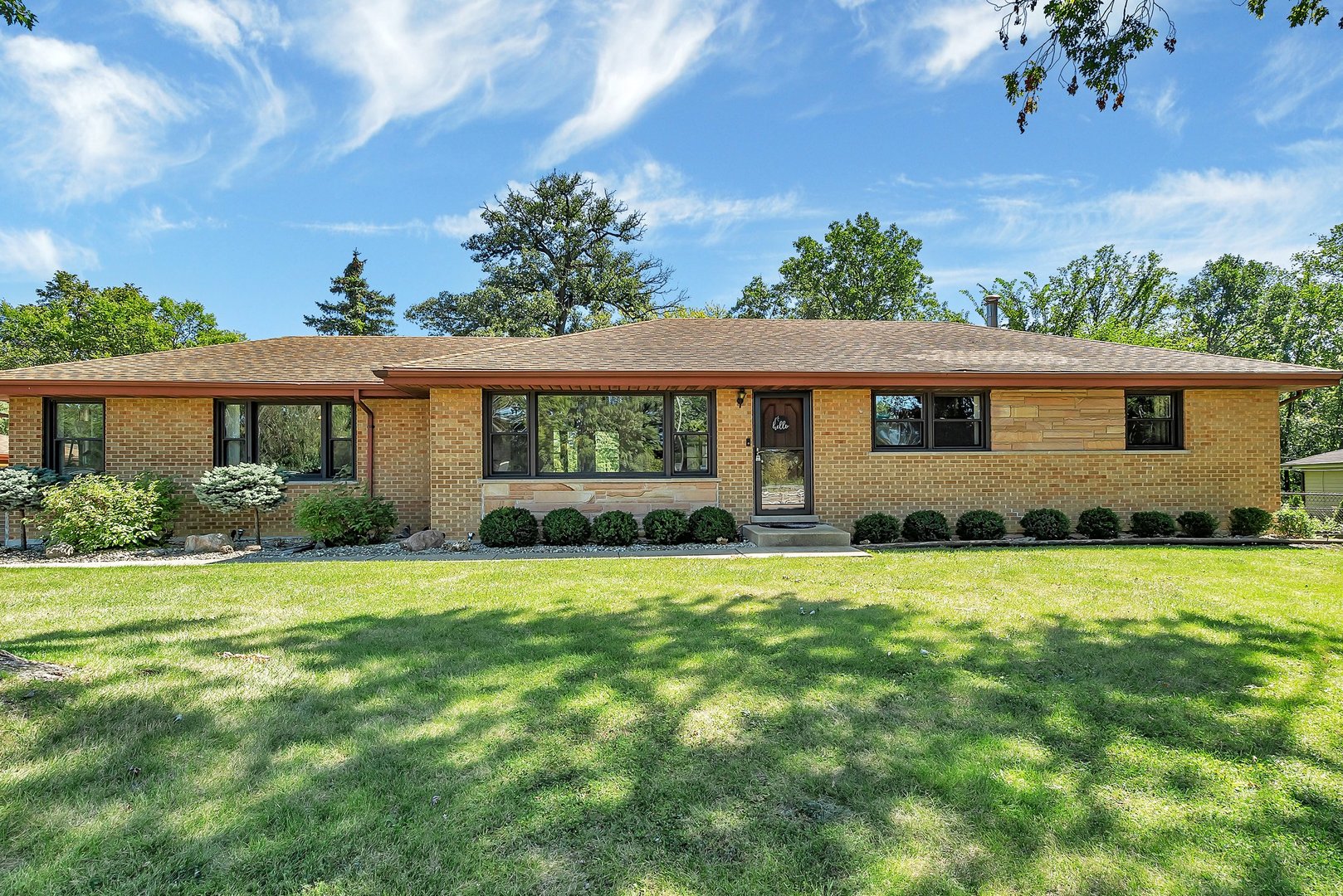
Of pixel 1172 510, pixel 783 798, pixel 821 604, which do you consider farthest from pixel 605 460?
pixel 1172 510

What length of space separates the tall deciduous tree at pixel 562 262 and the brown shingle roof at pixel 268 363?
15.2m

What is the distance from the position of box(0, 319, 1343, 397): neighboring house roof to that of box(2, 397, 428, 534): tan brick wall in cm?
52

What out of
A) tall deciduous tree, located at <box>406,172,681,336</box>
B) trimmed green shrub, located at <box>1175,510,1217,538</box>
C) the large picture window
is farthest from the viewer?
tall deciduous tree, located at <box>406,172,681,336</box>

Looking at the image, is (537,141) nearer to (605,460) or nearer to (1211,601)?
(605,460)

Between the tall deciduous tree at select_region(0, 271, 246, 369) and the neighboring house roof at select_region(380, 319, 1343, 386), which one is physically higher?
the tall deciduous tree at select_region(0, 271, 246, 369)

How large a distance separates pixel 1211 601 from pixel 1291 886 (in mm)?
4682

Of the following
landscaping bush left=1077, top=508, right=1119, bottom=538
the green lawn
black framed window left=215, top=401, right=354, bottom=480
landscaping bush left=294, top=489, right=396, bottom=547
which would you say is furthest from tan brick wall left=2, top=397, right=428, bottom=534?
landscaping bush left=1077, top=508, right=1119, bottom=538

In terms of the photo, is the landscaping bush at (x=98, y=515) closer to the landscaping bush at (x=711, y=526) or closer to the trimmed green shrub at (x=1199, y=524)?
the landscaping bush at (x=711, y=526)

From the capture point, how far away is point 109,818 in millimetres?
2266

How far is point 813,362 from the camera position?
10797mm

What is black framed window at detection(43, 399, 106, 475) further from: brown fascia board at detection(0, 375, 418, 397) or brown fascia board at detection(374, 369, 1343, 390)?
brown fascia board at detection(374, 369, 1343, 390)

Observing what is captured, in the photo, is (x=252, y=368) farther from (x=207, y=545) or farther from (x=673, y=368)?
(x=673, y=368)

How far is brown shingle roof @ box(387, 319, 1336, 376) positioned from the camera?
33.8 feet

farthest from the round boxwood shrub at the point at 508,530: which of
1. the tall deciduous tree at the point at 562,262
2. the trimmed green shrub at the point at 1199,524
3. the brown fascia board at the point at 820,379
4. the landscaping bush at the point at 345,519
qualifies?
the tall deciduous tree at the point at 562,262
